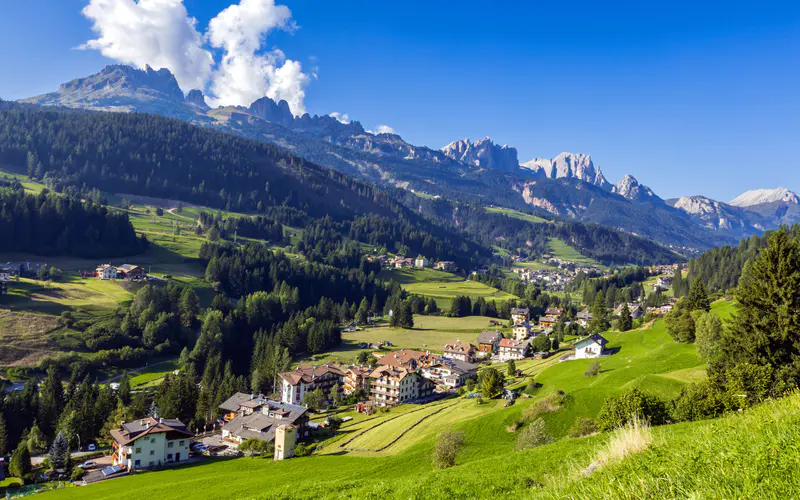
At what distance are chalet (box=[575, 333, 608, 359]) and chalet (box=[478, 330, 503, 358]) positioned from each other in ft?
126

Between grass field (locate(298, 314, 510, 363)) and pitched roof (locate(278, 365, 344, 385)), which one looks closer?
pitched roof (locate(278, 365, 344, 385))

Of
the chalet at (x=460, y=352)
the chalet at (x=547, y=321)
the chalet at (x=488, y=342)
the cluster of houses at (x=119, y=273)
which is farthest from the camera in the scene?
the chalet at (x=547, y=321)

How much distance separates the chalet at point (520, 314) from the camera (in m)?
142

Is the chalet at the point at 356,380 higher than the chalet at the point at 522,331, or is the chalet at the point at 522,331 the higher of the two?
the chalet at the point at 522,331

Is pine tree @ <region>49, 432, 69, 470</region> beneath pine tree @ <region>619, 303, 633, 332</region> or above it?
beneath

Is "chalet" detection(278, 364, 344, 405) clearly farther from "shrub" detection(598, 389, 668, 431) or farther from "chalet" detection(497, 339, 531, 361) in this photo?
"shrub" detection(598, 389, 668, 431)

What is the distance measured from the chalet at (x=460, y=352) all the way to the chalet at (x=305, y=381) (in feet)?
97.1

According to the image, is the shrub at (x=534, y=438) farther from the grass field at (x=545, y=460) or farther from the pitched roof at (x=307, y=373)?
the pitched roof at (x=307, y=373)

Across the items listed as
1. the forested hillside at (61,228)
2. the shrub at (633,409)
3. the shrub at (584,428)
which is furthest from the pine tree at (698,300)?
the forested hillside at (61,228)

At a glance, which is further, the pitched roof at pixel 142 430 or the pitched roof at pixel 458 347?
the pitched roof at pixel 458 347

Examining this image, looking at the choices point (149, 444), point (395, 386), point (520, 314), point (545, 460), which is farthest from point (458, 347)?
point (545, 460)

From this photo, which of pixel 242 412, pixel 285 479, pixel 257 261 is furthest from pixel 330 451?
pixel 257 261

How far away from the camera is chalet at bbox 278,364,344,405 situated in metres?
85.2

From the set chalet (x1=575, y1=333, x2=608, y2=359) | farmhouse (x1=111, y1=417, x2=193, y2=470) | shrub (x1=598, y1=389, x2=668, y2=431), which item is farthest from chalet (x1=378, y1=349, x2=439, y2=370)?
shrub (x1=598, y1=389, x2=668, y2=431)
